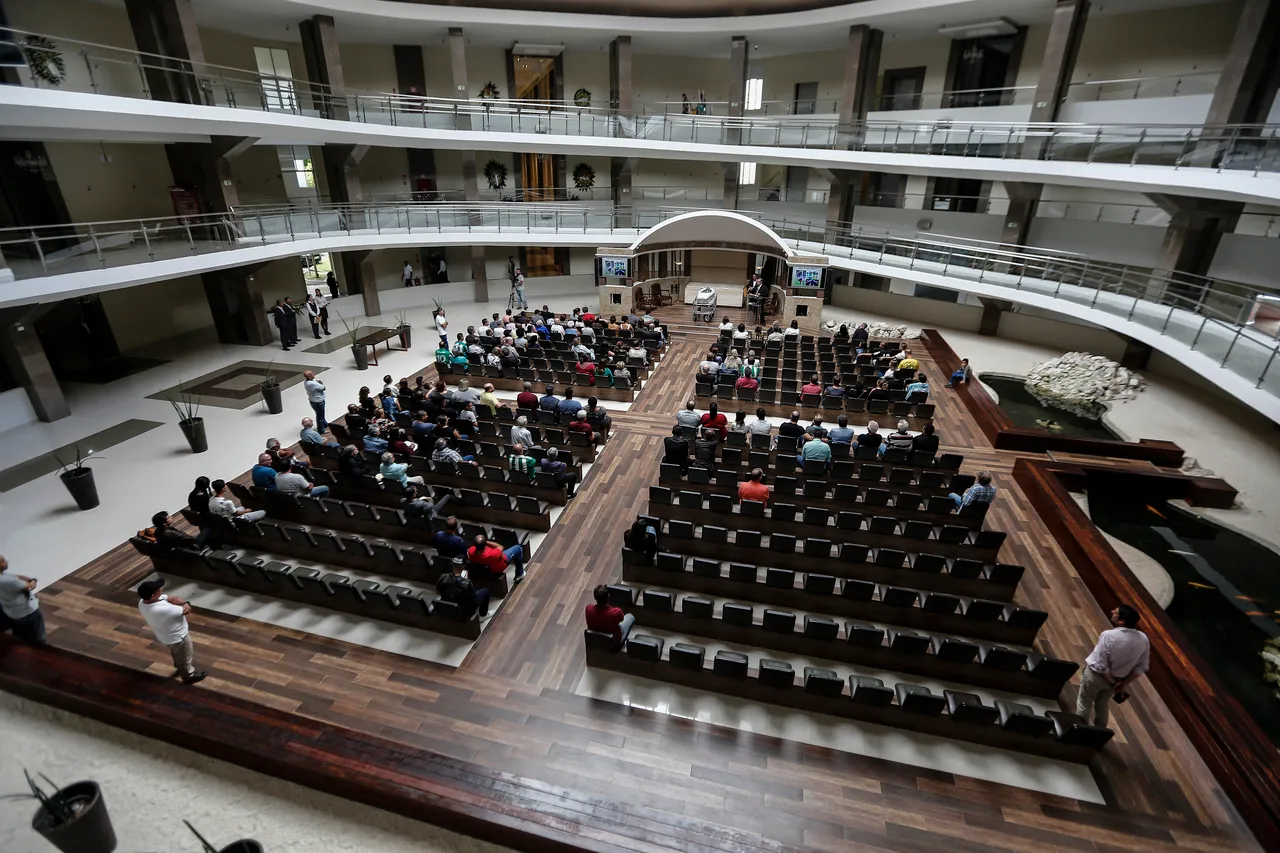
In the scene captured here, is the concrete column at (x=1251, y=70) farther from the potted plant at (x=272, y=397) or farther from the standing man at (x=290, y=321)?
the standing man at (x=290, y=321)

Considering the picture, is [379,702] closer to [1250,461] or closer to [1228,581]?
[1228,581]

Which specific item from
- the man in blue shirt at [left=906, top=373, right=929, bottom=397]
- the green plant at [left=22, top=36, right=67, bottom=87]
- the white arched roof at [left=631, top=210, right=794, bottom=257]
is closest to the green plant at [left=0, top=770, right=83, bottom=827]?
the green plant at [left=22, top=36, right=67, bottom=87]

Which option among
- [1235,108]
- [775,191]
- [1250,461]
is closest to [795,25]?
[775,191]

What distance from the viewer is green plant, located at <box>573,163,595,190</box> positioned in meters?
22.9

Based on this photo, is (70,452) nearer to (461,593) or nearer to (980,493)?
(461,593)

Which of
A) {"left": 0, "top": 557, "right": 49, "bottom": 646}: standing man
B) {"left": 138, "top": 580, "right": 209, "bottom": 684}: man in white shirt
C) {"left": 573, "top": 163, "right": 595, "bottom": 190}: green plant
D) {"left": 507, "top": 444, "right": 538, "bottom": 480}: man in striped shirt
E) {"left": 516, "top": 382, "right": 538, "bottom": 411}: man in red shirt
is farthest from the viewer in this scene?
{"left": 573, "top": 163, "right": 595, "bottom": 190}: green plant

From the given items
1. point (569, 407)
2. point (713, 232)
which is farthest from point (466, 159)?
point (569, 407)

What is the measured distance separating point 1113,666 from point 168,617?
8.35 meters

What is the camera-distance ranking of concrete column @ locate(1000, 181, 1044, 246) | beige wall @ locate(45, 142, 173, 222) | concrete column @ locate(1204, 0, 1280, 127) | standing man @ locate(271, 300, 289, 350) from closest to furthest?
1. concrete column @ locate(1204, 0, 1280, 127)
2. beige wall @ locate(45, 142, 173, 222)
3. standing man @ locate(271, 300, 289, 350)
4. concrete column @ locate(1000, 181, 1044, 246)

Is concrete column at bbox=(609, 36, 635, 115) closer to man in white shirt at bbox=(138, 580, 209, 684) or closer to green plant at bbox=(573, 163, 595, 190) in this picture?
green plant at bbox=(573, 163, 595, 190)

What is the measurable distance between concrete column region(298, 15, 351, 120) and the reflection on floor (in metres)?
10.1

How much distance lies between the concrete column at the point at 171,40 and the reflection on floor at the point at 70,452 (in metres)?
7.00

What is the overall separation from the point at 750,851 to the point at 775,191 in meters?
23.0

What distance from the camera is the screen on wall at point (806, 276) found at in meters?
17.3
